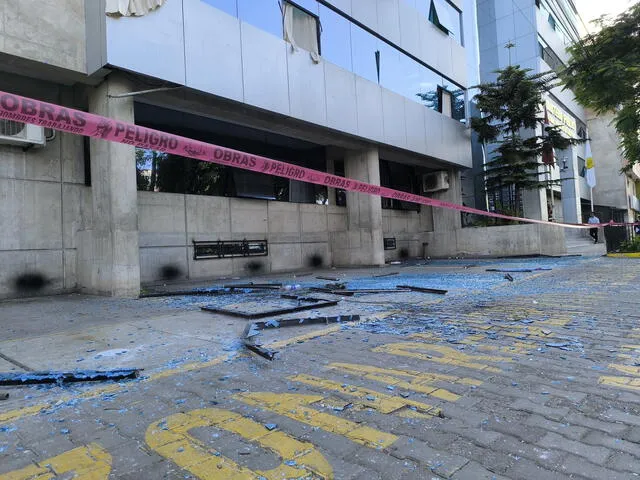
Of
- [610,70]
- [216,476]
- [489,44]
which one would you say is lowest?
[216,476]

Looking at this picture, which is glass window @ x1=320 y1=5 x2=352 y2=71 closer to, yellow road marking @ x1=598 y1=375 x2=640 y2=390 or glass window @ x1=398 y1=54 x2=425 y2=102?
glass window @ x1=398 y1=54 x2=425 y2=102

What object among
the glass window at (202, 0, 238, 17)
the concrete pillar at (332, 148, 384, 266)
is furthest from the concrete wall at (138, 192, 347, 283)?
the glass window at (202, 0, 238, 17)

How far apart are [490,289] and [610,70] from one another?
762 centimetres

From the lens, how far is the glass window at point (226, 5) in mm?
11060

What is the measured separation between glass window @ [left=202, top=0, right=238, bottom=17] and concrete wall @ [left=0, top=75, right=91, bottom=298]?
4.19 meters

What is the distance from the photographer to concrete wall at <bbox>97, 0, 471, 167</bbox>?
381 inches

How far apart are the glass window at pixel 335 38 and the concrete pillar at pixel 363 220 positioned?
3.53 m

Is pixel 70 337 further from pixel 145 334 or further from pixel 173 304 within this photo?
pixel 173 304

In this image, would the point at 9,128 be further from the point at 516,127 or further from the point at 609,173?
the point at 609,173

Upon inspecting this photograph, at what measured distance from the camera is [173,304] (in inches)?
308

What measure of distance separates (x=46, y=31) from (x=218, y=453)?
9.68 m

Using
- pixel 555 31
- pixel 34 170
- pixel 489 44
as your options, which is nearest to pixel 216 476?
pixel 34 170

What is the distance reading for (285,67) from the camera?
42.2 feet

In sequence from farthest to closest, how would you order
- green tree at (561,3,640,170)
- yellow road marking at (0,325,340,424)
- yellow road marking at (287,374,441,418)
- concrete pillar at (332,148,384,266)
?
1. concrete pillar at (332,148,384,266)
2. green tree at (561,3,640,170)
3. yellow road marking at (0,325,340,424)
4. yellow road marking at (287,374,441,418)
